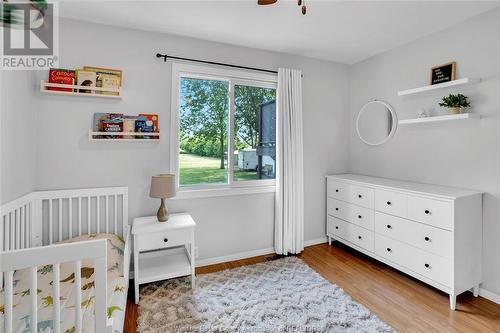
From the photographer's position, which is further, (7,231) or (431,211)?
(431,211)

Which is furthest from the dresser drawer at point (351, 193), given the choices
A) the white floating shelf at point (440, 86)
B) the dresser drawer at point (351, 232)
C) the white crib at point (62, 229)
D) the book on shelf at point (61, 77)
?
the book on shelf at point (61, 77)

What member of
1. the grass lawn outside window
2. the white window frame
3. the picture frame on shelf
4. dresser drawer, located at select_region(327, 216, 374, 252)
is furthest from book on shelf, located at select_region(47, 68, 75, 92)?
the picture frame on shelf

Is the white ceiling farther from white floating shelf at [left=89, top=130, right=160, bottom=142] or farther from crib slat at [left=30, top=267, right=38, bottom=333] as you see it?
crib slat at [left=30, top=267, right=38, bottom=333]

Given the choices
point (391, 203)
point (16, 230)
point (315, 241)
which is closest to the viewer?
point (16, 230)

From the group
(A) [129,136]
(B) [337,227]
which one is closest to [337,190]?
(B) [337,227]

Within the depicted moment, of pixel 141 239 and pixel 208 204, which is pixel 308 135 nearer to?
pixel 208 204

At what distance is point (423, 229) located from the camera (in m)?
2.32

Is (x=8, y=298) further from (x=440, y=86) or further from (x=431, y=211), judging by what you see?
(x=440, y=86)

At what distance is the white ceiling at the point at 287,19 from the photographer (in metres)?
2.17

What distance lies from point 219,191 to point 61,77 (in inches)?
73.0

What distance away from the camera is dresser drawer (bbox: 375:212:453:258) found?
2.15 meters

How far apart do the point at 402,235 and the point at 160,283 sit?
2.43m

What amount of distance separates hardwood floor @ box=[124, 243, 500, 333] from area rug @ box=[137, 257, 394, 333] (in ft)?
0.44

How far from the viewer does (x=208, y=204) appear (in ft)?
9.57
